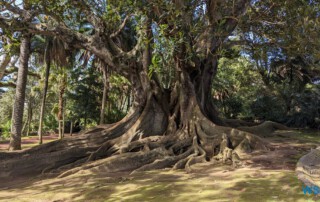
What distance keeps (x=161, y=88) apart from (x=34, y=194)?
21.6 feet

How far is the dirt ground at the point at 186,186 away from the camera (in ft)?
14.0

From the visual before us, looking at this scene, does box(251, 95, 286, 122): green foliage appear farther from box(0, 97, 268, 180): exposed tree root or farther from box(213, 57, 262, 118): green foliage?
box(0, 97, 268, 180): exposed tree root

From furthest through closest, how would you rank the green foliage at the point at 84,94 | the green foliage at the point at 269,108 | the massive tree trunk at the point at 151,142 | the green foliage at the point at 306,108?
the green foliage at the point at 84,94, the green foliage at the point at 269,108, the green foliage at the point at 306,108, the massive tree trunk at the point at 151,142

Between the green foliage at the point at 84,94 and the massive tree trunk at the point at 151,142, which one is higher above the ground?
the green foliage at the point at 84,94

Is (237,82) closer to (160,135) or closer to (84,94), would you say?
(84,94)

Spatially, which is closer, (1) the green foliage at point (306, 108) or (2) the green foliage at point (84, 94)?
(1) the green foliage at point (306, 108)

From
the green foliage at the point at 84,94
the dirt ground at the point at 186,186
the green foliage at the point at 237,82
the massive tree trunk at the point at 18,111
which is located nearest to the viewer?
A: the dirt ground at the point at 186,186

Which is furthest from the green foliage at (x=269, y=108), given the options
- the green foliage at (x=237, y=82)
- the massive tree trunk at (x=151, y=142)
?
the massive tree trunk at (x=151, y=142)

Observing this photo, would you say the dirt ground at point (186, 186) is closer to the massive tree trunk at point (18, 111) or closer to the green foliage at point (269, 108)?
the massive tree trunk at point (18, 111)

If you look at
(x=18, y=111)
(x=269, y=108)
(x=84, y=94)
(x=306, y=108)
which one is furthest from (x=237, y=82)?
(x=18, y=111)

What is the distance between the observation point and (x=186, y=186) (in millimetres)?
4945

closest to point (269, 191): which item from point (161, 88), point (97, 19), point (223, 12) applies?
point (223, 12)

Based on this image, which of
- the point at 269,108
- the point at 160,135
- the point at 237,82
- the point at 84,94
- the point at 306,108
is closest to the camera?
the point at 160,135

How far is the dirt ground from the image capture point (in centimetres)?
425
